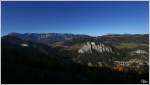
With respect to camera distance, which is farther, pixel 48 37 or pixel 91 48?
pixel 91 48

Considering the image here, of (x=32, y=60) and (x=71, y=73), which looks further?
(x=32, y=60)

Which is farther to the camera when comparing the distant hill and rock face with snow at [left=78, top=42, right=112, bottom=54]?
rock face with snow at [left=78, top=42, right=112, bottom=54]

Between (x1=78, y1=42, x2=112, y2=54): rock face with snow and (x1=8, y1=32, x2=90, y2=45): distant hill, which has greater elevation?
(x1=8, y1=32, x2=90, y2=45): distant hill

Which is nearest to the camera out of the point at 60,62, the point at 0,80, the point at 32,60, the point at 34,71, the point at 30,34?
the point at 0,80

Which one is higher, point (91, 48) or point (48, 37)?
point (48, 37)

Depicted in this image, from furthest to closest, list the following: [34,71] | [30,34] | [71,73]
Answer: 1. [30,34]
2. [71,73]
3. [34,71]

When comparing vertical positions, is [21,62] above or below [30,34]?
below

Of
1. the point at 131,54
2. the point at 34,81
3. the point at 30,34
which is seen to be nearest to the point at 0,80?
the point at 34,81

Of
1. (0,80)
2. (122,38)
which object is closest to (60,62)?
(0,80)

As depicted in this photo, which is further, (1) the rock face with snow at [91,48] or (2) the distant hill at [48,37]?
(1) the rock face with snow at [91,48]

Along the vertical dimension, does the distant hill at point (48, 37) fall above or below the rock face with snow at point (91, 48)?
above

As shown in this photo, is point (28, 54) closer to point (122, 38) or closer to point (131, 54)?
point (131, 54)
